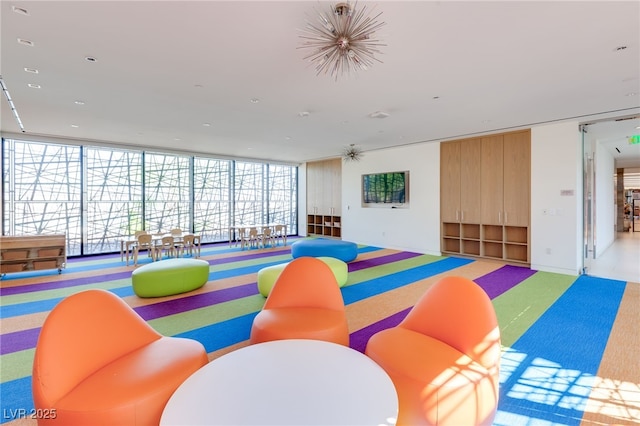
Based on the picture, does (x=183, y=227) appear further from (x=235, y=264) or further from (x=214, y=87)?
(x=214, y=87)

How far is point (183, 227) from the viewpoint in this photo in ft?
33.9

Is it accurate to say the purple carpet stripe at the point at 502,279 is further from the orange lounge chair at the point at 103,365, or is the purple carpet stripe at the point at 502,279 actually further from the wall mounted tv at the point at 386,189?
the orange lounge chair at the point at 103,365

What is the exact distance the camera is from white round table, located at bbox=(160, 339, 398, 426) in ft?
4.62

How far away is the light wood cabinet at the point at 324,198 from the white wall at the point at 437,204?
1.27ft

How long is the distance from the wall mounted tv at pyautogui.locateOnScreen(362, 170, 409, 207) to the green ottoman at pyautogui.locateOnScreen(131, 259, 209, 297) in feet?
20.2

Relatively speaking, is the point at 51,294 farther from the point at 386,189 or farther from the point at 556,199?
the point at 556,199

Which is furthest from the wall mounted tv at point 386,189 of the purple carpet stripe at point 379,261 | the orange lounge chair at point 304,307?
the orange lounge chair at point 304,307

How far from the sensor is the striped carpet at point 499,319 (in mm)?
2418

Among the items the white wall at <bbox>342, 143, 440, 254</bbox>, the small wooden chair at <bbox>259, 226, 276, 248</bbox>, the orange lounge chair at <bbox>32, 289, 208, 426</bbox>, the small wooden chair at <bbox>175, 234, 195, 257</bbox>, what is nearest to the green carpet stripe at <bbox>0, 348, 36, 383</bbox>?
the orange lounge chair at <bbox>32, 289, 208, 426</bbox>

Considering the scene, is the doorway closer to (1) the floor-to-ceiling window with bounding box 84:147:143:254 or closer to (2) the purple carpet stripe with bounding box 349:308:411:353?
(2) the purple carpet stripe with bounding box 349:308:411:353

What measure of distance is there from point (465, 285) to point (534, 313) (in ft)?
8.82

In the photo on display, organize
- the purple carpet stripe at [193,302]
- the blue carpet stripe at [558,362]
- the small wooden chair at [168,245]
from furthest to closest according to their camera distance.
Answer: the small wooden chair at [168,245] → the purple carpet stripe at [193,302] → the blue carpet stripe at [558,362]

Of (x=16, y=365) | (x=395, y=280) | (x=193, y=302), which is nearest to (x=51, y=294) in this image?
(x=193, y=302)

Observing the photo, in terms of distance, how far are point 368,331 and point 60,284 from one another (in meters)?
5.91
